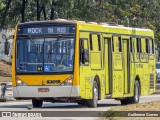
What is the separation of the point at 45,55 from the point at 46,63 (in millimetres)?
277

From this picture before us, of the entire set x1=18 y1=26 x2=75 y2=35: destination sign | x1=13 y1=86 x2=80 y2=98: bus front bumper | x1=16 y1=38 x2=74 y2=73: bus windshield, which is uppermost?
x1=18 y1=26 x2=75 y2=35: destination sign

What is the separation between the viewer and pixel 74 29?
91.3ft

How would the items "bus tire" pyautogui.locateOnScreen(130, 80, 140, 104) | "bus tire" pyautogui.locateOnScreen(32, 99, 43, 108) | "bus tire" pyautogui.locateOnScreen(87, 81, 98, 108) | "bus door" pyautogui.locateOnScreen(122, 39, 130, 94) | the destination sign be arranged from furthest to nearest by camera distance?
"bus tire" pyautogui.locateOnScreen(130, 80, 140, 104), "bus door" pyautogui.locateOnScreen(122, 39, 130, 94), "bus tire" pyautogui.locateOnScreen(32, 99, 43, 108), "bus tire" pyautogui.locateOnScreen(87, 81, 98, 108), the destination sign

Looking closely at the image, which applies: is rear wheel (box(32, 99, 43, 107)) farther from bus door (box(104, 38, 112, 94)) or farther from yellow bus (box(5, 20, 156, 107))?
bus door (box(104, 38, 112, 94))

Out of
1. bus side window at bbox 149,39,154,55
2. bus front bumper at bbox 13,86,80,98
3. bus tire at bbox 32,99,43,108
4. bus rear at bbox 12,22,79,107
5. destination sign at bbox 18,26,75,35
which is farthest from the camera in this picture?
bus side window at bbox 149,39,154,55

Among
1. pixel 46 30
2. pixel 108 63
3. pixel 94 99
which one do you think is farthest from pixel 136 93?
pixel 46 30

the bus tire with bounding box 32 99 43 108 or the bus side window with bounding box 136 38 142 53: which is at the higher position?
the bus side window with bounding box 136 38 142 53

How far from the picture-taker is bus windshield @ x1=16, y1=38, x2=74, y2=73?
90.7 ft

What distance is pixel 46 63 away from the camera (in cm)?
2780

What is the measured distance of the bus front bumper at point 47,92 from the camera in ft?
89.8

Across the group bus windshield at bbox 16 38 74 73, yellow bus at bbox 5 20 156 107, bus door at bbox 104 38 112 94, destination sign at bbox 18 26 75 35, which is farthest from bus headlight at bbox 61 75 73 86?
bus door at bbox 104 38 112 94

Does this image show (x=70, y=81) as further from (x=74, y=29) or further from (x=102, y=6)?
(x=102, y=6)

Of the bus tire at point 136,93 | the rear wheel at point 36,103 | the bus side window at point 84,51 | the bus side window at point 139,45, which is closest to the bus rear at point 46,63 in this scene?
the bus side window at point 84,51

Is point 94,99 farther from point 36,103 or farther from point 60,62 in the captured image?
point 36,103
